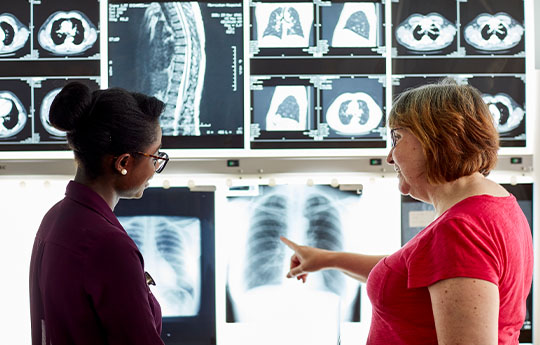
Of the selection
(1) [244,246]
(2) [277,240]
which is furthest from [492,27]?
(1) [244,246]

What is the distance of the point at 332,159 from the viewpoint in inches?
81.0

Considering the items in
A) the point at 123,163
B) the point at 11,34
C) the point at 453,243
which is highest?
the point at 11,34

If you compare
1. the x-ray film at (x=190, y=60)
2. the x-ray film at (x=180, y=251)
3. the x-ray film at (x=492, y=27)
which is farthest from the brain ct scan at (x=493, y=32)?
the x-ray film at (x=180, y=251)

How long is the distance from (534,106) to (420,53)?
Result: 0.49 metres

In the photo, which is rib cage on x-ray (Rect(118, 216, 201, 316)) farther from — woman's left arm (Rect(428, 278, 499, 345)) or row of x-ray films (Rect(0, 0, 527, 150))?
woman's left arm (Rect(428, 278, 499, 345))

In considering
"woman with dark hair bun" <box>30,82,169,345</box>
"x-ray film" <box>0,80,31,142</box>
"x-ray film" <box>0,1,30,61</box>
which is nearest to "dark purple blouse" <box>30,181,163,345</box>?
"woman with dark hair bun" <box>30,82,169,345</box>

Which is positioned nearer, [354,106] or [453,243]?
[453,243]

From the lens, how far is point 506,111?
209 cm

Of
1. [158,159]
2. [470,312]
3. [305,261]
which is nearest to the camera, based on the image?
[470,312]

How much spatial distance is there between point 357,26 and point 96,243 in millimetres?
1459

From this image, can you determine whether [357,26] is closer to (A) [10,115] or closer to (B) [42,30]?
(B) [42,30]

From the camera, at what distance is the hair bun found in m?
1.03

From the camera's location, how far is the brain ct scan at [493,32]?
2090mm

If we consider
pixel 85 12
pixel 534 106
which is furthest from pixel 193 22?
pixel 534 106
